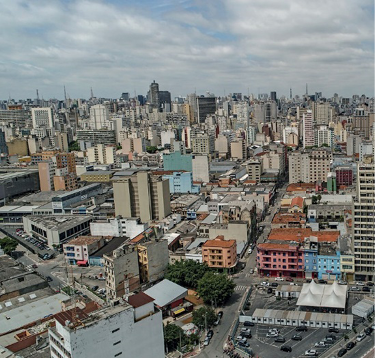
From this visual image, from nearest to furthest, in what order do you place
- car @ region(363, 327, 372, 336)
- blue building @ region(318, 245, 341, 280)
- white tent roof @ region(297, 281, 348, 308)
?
car @ region(363, 327, 372, 336), white tent roof @ region(297, 281, 348, 308), blue building @ region(318, 245, 341, 280)

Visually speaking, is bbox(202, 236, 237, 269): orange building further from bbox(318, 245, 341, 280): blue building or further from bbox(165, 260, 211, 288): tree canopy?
bbox(318, 245, 341, 280): blue building

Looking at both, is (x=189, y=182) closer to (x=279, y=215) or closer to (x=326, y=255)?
(x=279, y=215)

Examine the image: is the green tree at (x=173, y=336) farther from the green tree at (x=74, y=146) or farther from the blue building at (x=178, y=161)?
the green tree at (x=74, y=146)

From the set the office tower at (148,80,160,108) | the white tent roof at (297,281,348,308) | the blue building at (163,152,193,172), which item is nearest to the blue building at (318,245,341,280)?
the white tent roof at (297,281,348,308)

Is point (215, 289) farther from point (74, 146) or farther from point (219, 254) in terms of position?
point (74, 146)

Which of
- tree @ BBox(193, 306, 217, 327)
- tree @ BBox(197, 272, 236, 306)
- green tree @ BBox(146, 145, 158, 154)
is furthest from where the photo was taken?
green tree @ BBox(146, 145, 158, 154)

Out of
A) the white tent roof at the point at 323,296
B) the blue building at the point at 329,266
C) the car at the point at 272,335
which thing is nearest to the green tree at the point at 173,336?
the car at the point at 272,335
